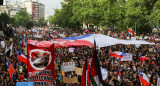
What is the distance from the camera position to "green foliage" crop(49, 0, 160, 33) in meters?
39.8

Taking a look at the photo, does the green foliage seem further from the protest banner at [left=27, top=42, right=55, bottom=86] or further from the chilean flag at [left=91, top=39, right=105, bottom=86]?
the chilean flag at [left=91, top=39, right=105, bottom=86]

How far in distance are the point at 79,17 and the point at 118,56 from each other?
173 feet

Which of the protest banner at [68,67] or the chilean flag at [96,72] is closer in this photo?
the chilean flag at [96,72]

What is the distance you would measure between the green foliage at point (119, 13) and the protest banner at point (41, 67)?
97.4ft

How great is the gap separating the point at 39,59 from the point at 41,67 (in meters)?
0.28

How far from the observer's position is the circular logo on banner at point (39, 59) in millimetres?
8594

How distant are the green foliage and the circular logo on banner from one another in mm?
29660

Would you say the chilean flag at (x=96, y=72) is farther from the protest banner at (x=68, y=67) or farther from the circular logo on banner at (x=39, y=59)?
the protest banner at (x=68, y=67)

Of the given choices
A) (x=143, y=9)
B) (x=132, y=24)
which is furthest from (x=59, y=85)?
(x=132, y=24)

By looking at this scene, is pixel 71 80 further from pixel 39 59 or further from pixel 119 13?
pixel 119 13

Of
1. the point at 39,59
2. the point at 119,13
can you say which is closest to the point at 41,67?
the point at 39,59

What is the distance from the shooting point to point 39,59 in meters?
8.61

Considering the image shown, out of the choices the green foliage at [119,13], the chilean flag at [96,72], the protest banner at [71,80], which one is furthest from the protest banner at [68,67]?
the green foliage at [119,13]

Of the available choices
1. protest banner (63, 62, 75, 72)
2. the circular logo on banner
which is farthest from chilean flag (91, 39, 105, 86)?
protest banner (63, 62, 75, 72)
